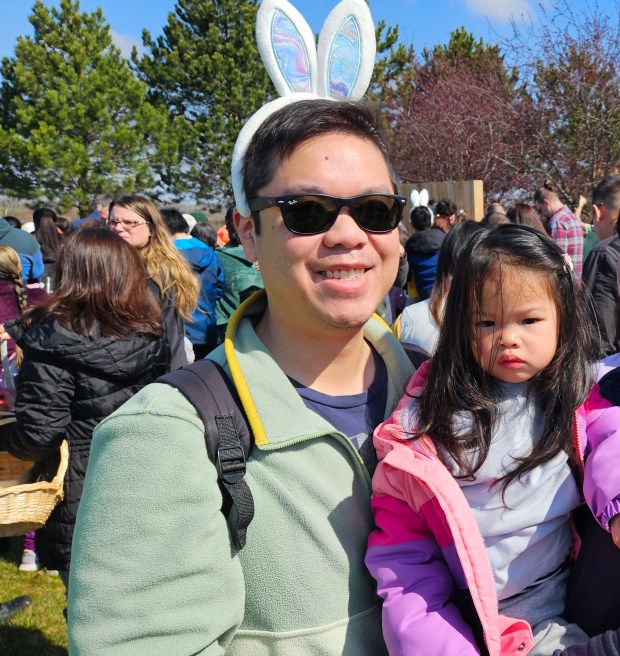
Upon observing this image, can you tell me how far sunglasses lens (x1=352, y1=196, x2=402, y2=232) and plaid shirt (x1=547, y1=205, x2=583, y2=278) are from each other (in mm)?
5764

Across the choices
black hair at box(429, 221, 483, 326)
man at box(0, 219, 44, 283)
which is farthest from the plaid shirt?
man at box(0, 219, 44, 283)

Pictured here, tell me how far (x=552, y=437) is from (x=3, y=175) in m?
26.4

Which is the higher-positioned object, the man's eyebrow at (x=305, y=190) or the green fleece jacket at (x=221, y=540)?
the man's eyebrow at (x=305, y=190)

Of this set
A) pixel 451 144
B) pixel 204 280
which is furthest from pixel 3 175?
pixel 204 280

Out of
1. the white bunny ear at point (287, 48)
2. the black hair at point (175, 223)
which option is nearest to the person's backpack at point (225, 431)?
the white bunny ear at point (287, 48)

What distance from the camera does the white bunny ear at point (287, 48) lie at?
1.77m

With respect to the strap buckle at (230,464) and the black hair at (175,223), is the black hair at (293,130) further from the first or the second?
the black hair at (175,223)

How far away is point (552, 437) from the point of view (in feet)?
5.30

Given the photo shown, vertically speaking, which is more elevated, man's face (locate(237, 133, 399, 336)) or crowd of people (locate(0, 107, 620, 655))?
man's face (locate(237, 133, 399, 336))

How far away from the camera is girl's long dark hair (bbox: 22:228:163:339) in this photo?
11.2 feet

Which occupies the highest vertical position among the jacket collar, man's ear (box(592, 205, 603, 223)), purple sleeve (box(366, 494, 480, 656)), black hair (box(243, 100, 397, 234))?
man's ear (box(592, 205, 603, 223))

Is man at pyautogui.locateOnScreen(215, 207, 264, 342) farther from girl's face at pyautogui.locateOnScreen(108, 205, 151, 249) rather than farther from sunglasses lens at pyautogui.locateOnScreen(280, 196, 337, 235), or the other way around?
sunglasses lens at pyautogui.locateOnScreen(280, 196, 337, 235)

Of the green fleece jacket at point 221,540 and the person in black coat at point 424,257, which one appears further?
the person in black coat at point 424,257

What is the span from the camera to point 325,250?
1566mm
